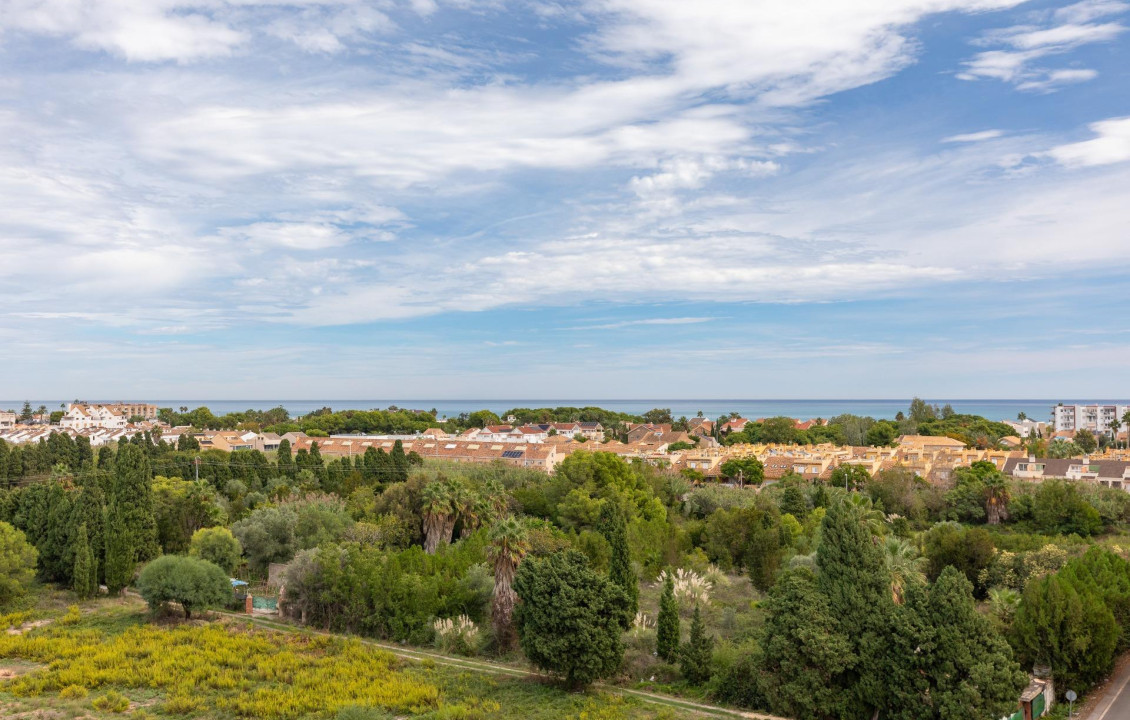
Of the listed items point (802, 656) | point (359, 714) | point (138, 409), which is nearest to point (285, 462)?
point (359, 714)

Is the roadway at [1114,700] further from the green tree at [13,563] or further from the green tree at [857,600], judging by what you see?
the green tree at [13,563]

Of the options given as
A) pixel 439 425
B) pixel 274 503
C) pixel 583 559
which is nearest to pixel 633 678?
pixel 583 559

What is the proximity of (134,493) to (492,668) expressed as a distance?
21.0 meters

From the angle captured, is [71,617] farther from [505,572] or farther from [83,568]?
[505,572]

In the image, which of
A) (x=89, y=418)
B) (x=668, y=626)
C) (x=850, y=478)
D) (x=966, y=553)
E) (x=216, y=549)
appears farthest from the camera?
(x=89, y=418)

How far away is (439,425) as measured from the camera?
13575cm

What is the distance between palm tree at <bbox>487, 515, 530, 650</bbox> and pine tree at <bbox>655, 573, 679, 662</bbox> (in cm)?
535

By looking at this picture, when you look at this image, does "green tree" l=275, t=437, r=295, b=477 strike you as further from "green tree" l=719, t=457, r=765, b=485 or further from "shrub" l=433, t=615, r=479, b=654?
"green tree" l=719, t=457, r=765, b=485

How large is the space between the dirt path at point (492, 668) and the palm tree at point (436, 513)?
28.6ft

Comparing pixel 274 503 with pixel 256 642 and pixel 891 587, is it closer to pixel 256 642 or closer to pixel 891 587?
pixel 256 642

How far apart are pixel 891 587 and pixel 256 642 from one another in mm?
21792

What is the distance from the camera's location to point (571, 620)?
24.1m

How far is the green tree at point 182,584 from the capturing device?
30328 millimetres

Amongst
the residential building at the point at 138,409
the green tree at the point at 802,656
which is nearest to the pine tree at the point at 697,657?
the green tree at the point at 802,656
